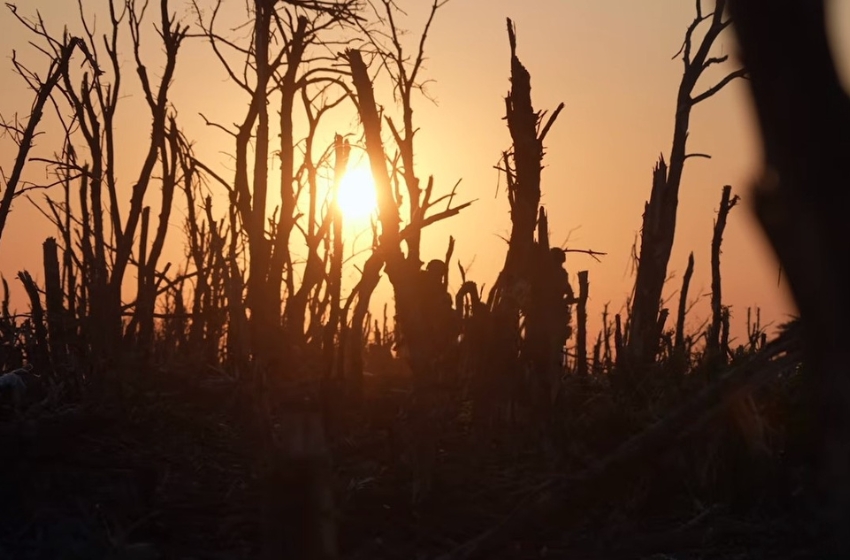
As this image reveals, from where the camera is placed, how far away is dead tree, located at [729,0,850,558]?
2.79m

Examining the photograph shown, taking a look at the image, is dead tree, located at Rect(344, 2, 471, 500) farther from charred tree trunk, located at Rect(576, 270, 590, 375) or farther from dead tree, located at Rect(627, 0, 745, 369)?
dead tree, located at Rect(627, 0, 745, 369)

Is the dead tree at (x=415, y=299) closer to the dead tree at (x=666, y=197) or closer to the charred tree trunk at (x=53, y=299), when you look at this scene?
the charred tree trunk at (x=53, y=299)

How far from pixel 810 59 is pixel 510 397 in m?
6.98

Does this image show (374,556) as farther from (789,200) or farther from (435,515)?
(789,200)

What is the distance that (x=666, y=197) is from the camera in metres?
20.0

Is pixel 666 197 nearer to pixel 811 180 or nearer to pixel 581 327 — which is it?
pixel 581 327

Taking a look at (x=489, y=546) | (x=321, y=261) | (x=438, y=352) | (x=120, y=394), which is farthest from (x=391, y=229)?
(x=321, y=261)

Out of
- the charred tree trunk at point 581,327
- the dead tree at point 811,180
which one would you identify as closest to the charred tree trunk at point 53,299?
the charred tree trunk at point 581,327

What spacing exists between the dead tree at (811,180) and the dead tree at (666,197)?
13.6 meters

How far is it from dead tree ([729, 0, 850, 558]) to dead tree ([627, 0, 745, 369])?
13.6m

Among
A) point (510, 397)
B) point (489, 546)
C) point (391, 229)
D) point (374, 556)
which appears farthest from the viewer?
point (510, 397)

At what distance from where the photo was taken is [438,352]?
29.0 ft

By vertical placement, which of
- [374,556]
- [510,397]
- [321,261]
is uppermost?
[321,261]

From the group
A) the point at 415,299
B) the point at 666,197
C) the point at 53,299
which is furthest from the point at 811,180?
the point at 666,197
